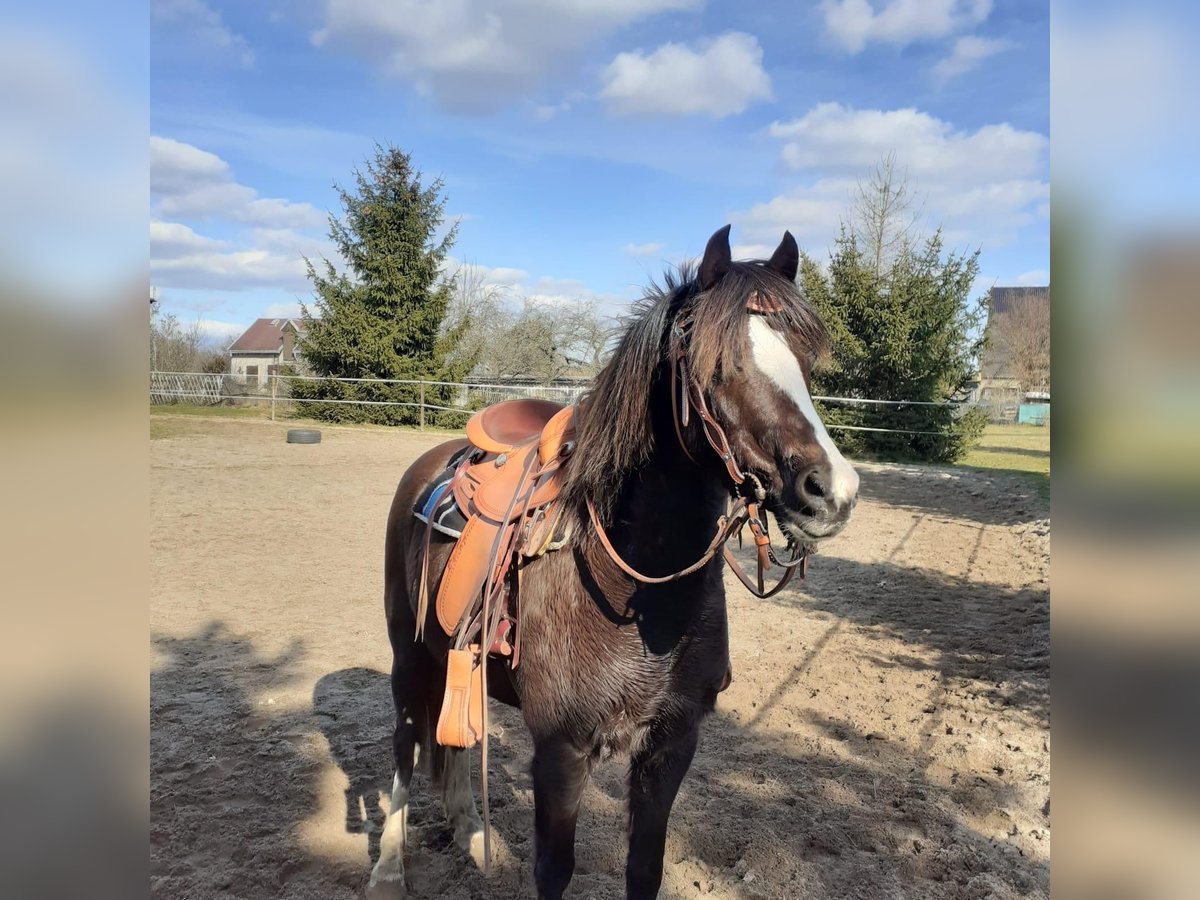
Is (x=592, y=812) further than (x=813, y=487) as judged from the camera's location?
Yes

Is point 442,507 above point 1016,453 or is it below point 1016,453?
above

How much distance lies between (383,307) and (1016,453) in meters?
19.5

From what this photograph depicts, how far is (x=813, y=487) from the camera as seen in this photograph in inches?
55.8

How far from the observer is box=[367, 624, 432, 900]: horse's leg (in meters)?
2.55

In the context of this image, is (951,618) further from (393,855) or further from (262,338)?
(262,338)

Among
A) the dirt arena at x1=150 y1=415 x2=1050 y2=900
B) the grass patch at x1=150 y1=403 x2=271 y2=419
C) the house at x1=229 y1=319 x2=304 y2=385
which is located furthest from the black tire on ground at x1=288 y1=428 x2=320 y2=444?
the house at x1=229 y1=319 x2=304 y2=385

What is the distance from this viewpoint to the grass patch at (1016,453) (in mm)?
14086

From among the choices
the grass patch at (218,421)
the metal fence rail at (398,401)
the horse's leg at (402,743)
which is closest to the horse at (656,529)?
the horse's leg at (402,743)

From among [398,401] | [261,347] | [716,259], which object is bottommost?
[716,259]

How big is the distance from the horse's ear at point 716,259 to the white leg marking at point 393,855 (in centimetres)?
228

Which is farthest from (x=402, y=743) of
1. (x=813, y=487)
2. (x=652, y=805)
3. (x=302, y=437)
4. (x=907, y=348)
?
(x=907, y=348)

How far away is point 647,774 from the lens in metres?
2.06
